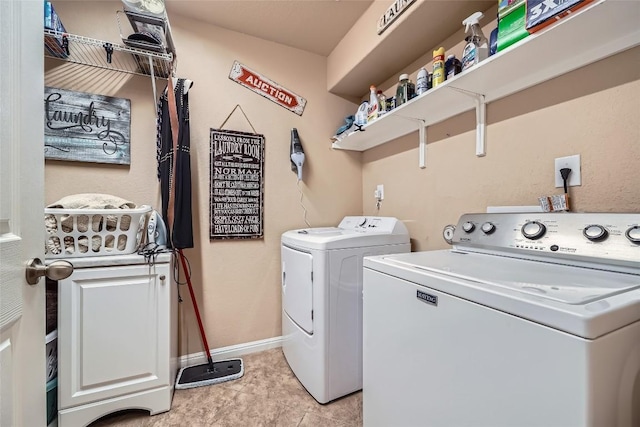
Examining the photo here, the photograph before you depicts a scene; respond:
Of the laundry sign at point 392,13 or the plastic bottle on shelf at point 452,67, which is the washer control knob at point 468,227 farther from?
the laundry sign at point 392,13

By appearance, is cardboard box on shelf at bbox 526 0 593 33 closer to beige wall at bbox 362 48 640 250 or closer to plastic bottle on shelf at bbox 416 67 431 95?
beige wall at bbox 362 48 640 250

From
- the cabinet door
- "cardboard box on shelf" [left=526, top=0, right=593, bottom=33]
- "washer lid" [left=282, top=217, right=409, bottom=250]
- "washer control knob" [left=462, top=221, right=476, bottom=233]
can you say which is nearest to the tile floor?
the cabinet door

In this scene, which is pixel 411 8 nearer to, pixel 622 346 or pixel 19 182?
pixel 622 346

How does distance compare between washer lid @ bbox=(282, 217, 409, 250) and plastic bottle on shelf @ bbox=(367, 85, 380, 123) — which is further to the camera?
plastic bottle on shelf @ bbox=(367, 85, 380, 123)

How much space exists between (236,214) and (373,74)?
1.55 metres

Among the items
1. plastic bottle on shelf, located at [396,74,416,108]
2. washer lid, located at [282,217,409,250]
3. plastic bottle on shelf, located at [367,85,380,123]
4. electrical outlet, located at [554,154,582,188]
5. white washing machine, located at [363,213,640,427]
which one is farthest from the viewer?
plastic bottle on shelf, located at [367,85,380,123]

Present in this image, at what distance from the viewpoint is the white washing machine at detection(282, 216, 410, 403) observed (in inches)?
57.0

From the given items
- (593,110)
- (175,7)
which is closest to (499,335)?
(593,110)

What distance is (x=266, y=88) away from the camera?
2131mm

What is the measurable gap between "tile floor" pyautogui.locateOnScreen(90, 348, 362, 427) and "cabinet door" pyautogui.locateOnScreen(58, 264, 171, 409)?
0.60ft

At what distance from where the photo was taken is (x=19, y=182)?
0.56m

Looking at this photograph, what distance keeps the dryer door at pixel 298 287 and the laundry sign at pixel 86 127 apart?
4.13 feet

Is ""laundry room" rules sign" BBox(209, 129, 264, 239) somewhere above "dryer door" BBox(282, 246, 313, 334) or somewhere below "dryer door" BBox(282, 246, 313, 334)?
above

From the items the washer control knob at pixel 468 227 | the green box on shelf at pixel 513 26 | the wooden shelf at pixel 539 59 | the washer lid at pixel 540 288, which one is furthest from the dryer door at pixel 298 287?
the green box on shelf at pixel 513 26
